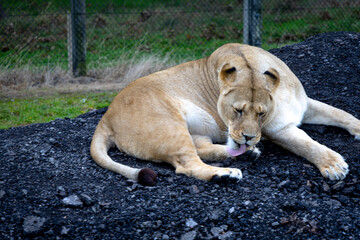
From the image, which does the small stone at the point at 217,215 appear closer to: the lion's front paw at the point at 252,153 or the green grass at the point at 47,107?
the lion's front paw at the point at 252,153

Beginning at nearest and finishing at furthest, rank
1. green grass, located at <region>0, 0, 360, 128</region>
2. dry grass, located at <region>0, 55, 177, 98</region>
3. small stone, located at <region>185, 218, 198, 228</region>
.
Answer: small stone, located at <region>185, 218, 198, 228</region> < dry grass, located at <region>0, 55, 177, 98</region> < green grass, located at <region>0, 0, 360, 128</region>

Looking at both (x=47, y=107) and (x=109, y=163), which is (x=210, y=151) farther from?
(x=47, y=107)

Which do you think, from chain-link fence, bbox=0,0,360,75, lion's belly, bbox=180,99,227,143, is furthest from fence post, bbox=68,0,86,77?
lion's belly, bbox=180,99,227,143

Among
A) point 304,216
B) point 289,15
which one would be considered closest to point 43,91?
point 304,216

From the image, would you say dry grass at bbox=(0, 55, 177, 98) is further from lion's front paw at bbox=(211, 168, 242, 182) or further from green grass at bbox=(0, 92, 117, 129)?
lion's front paw at bbox=(211, 168, 242, 182)

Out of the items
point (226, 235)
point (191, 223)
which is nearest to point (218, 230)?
point (226, 235)

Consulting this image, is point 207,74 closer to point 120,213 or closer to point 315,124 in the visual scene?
point 315,124

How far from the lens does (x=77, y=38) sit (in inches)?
338

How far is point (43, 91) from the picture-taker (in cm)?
801

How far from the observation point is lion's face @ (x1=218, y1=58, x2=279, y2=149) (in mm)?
3611

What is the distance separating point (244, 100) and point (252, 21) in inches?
197

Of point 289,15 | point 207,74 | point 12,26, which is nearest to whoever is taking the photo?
point 207,74

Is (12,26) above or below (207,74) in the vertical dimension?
below

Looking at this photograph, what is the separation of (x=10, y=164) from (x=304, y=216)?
250cm
